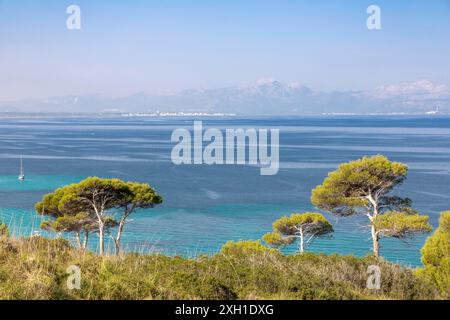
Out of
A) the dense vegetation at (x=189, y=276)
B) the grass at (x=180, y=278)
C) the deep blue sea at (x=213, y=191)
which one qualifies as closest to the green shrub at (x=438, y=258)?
the dense vegetation at (x=189, y=276)

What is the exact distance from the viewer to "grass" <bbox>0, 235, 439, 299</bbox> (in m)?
4.91

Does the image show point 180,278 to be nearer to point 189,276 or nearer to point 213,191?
point 189,276

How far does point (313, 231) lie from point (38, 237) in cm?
1228

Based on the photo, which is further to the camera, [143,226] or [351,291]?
[143,226]

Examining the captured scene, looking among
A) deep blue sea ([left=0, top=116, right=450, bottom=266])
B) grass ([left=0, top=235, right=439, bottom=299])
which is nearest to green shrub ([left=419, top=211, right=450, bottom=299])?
deep blue sea ([left=0, top=116, right=450, bottom=266])

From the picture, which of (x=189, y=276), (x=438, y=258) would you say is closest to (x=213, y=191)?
(x=438, y=258)

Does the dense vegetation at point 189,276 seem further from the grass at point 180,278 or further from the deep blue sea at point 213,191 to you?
the deep blue sea at point 213,191

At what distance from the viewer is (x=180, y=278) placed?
5.36 meters

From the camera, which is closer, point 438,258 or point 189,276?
point 189,276

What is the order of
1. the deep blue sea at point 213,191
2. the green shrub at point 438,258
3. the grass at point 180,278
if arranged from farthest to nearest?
1. the deep blue sea at point 213,191
2. the green shrub at point 438,258
3. the grass at point 180,278

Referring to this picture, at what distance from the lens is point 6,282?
4.95m

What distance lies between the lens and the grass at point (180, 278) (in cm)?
491
